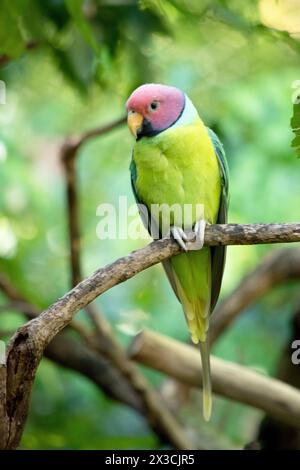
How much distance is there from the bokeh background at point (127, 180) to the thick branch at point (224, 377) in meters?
0.26

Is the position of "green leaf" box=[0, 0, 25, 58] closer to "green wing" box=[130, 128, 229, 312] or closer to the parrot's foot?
"green wing" box=[130, 128, 229, 312]

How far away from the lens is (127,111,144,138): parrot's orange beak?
1.29m

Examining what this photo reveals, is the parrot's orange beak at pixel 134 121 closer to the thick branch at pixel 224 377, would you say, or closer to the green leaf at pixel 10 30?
the green leaf at pixel 10 30

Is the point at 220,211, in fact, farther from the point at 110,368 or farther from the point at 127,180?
the point at 127,180

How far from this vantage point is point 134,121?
131cm

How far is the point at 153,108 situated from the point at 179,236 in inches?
9.4

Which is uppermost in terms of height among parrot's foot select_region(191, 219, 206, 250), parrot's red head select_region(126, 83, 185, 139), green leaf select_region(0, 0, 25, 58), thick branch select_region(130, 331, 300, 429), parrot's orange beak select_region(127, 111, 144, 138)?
green leaf select_region(0, 0, 25, 58)

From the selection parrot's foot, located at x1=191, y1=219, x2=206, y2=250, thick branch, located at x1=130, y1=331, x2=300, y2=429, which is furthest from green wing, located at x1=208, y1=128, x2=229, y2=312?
thick branch, located at x1=130, y1=331, x2=300, y2=429

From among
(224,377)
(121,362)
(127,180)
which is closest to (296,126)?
(224,377)

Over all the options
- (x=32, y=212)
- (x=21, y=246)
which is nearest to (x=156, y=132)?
(x=21, y=246)

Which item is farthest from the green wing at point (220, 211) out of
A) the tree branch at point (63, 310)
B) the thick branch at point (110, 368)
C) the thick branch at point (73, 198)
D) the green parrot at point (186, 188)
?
the thick branch at point (110, 368)

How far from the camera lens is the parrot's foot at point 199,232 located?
4.42 feet

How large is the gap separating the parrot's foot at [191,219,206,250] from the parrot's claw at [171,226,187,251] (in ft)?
0.06

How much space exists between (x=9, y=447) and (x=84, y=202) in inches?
69.8
